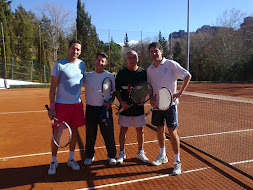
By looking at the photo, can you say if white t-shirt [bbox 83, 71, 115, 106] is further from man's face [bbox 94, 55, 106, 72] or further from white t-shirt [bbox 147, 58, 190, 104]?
white t-shirt [bbox 147, 58, 190, 104]

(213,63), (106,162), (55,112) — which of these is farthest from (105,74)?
(213,63)

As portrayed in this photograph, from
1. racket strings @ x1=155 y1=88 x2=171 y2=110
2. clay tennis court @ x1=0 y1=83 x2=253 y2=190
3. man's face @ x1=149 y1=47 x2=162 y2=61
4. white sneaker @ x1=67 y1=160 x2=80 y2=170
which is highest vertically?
man's face @ x1=149 y1=47 x2=162 y2=61

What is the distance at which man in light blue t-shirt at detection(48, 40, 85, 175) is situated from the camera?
9.27 feet

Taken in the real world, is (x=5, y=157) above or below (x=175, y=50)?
below

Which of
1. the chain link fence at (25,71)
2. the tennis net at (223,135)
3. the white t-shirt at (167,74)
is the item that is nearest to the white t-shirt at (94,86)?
the white t-shirt at (167,74)

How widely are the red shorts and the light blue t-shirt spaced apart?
0.23 ft

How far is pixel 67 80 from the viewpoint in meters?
2.86

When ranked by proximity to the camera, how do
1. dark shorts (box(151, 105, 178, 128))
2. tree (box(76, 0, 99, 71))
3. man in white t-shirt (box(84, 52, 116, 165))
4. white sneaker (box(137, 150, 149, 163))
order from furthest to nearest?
1. tree (box(76, 0, 99, 71))
2. white sneaker (box(137, 150, 149, 163))
3. man in white t-shirt (box(84, 52, 116, 165))
4. dark shorts (box(151, 105, 178, 128))

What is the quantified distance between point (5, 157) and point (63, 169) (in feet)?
4.13

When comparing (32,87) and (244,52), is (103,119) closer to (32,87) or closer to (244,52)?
(32,87)

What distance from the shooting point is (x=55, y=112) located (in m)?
2.85

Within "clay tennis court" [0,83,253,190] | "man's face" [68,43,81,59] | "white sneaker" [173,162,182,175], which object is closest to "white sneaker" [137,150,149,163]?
"clay tennis court" [0,83,253,190]

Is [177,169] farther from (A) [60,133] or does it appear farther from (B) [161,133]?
(A) [60,133]

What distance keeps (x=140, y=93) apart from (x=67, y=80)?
40.9 inches
